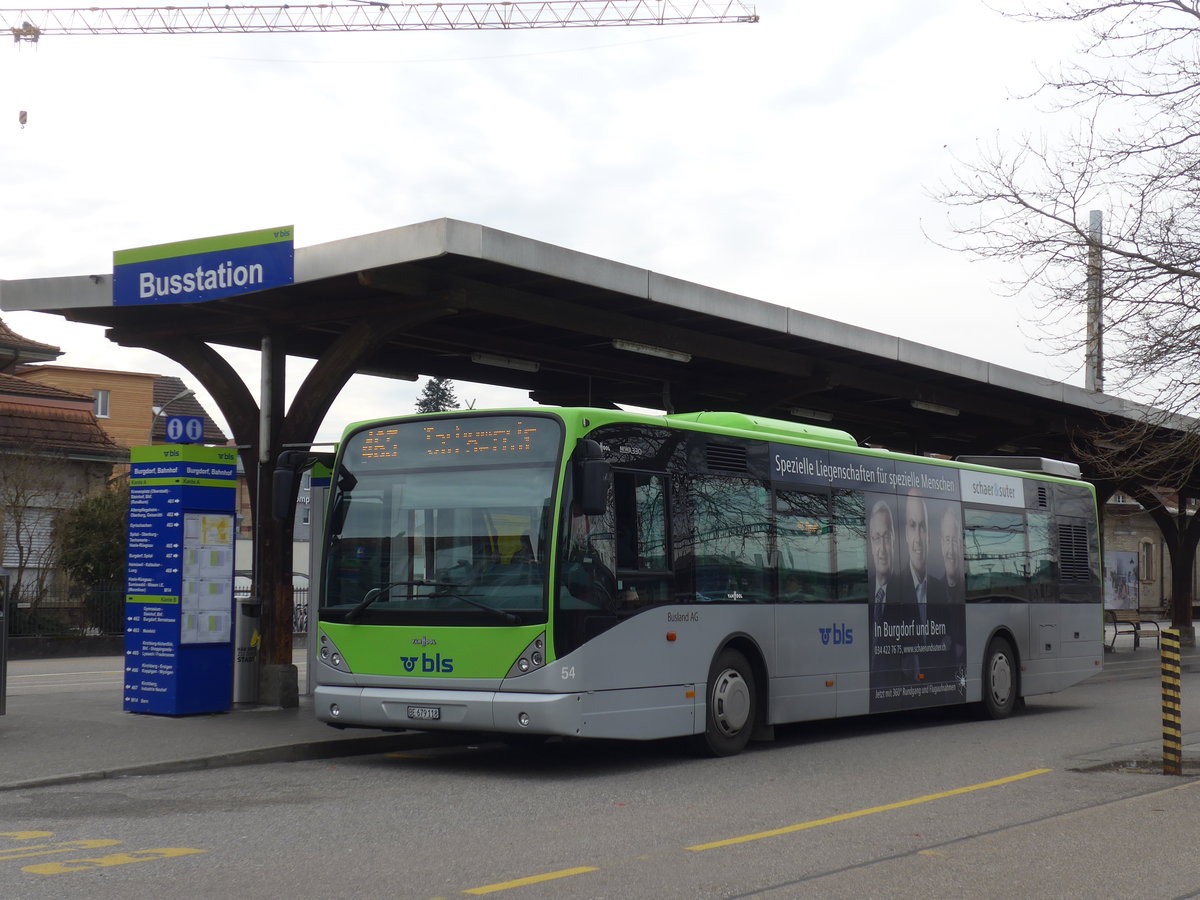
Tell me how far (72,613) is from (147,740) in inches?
870

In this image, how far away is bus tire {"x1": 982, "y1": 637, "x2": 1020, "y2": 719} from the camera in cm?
1700

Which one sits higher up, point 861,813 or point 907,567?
point 907,567

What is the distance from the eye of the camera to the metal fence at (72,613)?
31875mm

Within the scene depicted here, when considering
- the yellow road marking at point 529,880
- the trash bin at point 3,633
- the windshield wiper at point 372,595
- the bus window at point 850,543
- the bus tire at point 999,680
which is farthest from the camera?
the bus tire at point 999,680

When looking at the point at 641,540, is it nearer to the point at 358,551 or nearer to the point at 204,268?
the point at 358,551

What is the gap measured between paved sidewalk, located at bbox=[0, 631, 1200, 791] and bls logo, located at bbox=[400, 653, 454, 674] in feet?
4.81

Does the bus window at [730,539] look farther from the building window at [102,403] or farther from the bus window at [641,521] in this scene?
the building window at [102,403]

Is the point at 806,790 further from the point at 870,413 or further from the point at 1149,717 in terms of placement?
the point at 870,413

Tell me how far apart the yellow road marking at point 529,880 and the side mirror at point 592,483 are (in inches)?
150

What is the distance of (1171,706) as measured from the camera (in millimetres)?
12133

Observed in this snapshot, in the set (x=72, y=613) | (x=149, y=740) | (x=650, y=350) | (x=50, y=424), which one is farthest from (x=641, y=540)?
(x=50, y=424)

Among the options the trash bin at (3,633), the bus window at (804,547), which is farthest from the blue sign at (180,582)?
the bus window at (804,547)

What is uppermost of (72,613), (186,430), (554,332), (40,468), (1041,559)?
(554,332)

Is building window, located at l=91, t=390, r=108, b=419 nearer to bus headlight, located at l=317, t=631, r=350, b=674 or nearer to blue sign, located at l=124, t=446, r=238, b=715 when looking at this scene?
blue sign, located at l=124, t=446, r=238, b=715
